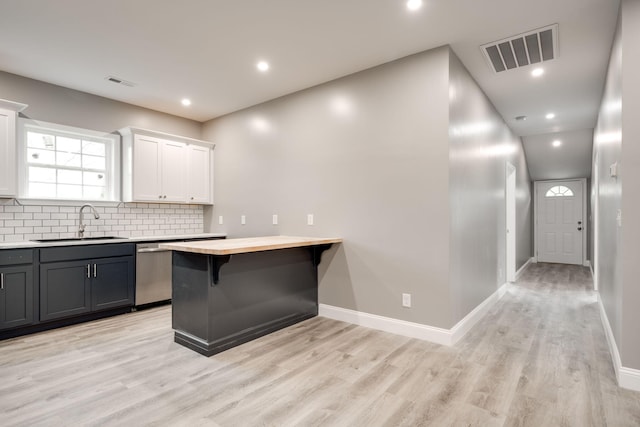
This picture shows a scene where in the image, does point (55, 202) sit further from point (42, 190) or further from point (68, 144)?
point (68, 144)

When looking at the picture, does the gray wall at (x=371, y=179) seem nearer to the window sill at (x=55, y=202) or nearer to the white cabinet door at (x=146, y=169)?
the white cabinet door at (x=146, y=169)

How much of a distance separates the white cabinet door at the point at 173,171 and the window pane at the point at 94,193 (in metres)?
0.72

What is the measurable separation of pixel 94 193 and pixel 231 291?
2.71 m

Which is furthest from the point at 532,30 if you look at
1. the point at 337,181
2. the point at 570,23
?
the point at 337,181

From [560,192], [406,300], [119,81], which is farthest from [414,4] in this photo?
[560,192]

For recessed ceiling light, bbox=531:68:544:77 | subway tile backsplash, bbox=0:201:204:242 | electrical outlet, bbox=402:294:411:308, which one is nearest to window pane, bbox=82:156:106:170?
subway tile backsplash, bbox=0:201:204:242

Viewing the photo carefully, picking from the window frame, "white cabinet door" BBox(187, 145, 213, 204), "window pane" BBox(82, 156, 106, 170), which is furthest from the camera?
the window frame

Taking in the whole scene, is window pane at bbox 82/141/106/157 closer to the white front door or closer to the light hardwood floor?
the light hardwood floor

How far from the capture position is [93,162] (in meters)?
4.40

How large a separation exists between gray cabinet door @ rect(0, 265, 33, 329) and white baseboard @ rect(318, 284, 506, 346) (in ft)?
9.43

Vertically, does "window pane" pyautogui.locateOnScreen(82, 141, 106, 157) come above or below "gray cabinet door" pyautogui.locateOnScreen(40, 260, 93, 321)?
above

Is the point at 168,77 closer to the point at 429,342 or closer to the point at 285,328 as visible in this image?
the point at 285,328

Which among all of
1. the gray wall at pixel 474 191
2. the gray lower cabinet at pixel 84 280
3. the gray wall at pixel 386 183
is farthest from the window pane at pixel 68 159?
the gray wall at pixel 474 191

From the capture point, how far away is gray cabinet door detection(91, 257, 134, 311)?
3744 millimetres
